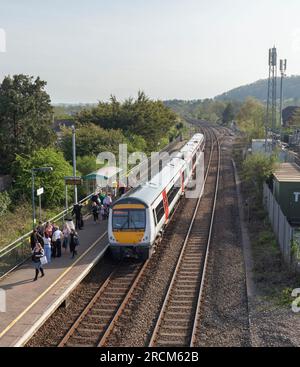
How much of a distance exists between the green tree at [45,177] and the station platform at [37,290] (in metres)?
9.29

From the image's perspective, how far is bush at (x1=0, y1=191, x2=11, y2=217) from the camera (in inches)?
1020

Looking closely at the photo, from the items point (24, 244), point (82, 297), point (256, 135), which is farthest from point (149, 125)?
point (82, 297)

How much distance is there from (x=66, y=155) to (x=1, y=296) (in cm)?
2459

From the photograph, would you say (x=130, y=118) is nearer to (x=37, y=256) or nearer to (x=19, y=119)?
(x=19, y=119)

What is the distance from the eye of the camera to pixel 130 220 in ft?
58.3

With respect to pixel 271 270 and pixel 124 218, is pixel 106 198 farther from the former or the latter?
pixel 271 270

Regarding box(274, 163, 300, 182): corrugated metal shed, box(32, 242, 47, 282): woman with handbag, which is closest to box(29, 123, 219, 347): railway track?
box(32, 242, 47, 282): woman with handbag

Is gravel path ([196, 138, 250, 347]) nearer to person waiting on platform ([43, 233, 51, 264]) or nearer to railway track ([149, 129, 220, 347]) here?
railway track ([149, 129, 220, 347])

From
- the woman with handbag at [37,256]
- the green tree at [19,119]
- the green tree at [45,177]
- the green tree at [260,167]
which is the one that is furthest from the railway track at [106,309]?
the green tree at [19,119]

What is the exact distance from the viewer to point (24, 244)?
61.9 ft

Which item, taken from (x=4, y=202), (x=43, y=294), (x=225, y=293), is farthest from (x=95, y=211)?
(x=225, y=293)

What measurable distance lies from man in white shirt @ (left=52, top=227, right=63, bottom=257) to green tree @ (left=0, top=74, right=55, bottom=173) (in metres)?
14.4

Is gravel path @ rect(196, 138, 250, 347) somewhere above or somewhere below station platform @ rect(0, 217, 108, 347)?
below
